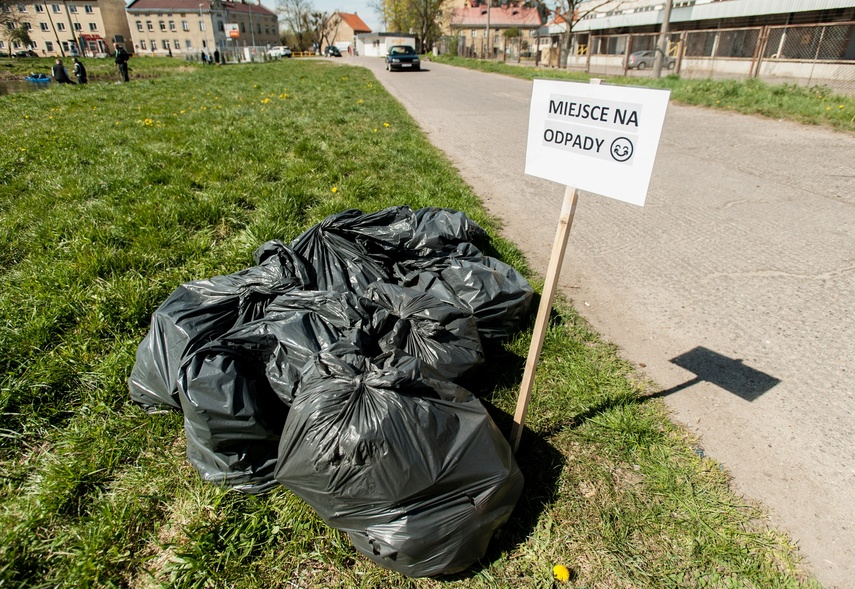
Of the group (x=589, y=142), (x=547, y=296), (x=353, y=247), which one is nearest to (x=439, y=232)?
(x=353, y=247)

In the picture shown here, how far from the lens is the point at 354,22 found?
320 ft

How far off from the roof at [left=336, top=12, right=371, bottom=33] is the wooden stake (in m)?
106

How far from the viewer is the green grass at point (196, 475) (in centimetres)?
176

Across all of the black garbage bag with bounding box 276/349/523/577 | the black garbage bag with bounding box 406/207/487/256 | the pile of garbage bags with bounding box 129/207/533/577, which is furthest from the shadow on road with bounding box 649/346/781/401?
the black garbage bag with bounding box 406/207/487/256

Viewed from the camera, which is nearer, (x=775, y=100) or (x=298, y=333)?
(x=298, y=333)

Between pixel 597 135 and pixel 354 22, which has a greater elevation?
pixel 354 22

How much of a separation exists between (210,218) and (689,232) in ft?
14.6

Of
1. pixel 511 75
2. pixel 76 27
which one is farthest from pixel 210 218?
pixel 76 27

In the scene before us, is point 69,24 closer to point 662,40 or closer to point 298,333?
point 662,40

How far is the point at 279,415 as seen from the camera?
6.82 feet

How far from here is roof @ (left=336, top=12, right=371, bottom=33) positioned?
95062 millimetres

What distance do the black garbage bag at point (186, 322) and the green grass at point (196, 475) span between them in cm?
14

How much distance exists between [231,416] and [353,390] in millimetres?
562

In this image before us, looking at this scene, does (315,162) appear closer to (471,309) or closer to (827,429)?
(471,309)
